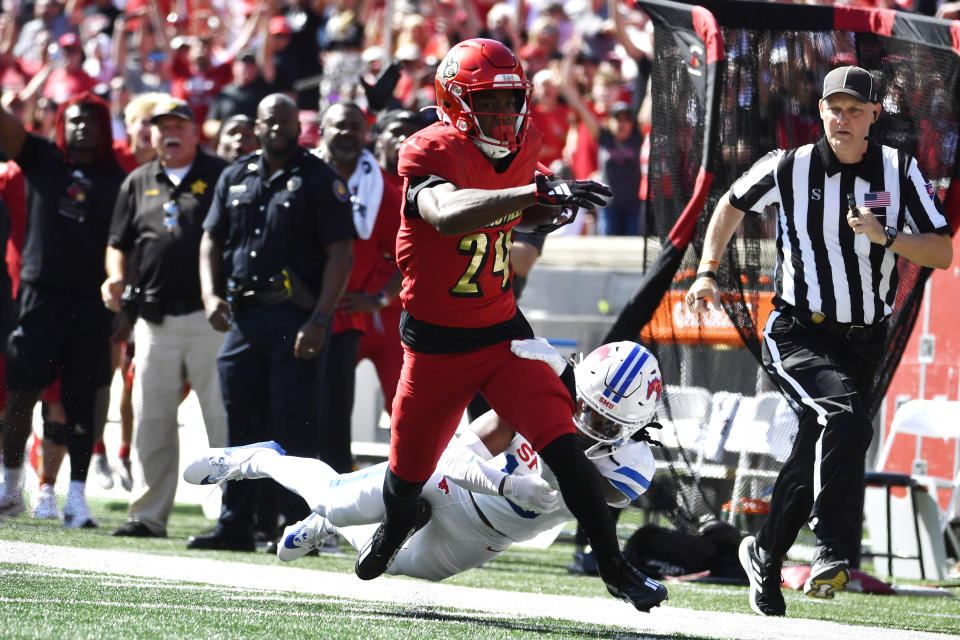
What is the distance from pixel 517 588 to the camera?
546 centimetres

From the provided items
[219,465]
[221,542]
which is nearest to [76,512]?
[221,542]

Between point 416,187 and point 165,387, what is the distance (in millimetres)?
3306

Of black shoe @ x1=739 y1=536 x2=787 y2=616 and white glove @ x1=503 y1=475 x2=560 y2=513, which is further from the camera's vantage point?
black shoe @ x1=739 y1=536 x2=787 y2=616

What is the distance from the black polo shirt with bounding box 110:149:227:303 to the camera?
6734 millimetres

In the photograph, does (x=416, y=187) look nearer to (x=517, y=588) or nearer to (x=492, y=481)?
(x=492, y=481)

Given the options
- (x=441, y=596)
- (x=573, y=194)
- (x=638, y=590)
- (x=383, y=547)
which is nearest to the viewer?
(x=573, y=194)

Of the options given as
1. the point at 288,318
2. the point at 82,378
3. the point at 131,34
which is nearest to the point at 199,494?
the point at 82,378

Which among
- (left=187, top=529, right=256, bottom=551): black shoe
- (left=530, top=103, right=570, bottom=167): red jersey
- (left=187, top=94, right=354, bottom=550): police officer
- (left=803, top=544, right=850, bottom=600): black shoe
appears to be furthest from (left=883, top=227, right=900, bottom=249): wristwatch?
(left=530, top=103, right=570, bottom=167): red jersey

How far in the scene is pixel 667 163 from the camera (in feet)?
21.5

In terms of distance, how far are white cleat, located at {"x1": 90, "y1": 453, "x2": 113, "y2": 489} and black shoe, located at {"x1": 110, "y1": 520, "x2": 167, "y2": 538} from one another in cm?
172

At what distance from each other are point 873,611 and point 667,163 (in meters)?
2.30

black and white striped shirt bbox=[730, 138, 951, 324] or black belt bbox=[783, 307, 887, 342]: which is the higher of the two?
black and white striped shirt bbox=[730, 138, 951, 324]

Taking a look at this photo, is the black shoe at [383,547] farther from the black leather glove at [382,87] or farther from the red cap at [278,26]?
the red cap at [278,26]

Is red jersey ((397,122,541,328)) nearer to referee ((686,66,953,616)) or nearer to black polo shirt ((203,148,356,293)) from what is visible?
referee ((686,66,953,616))
